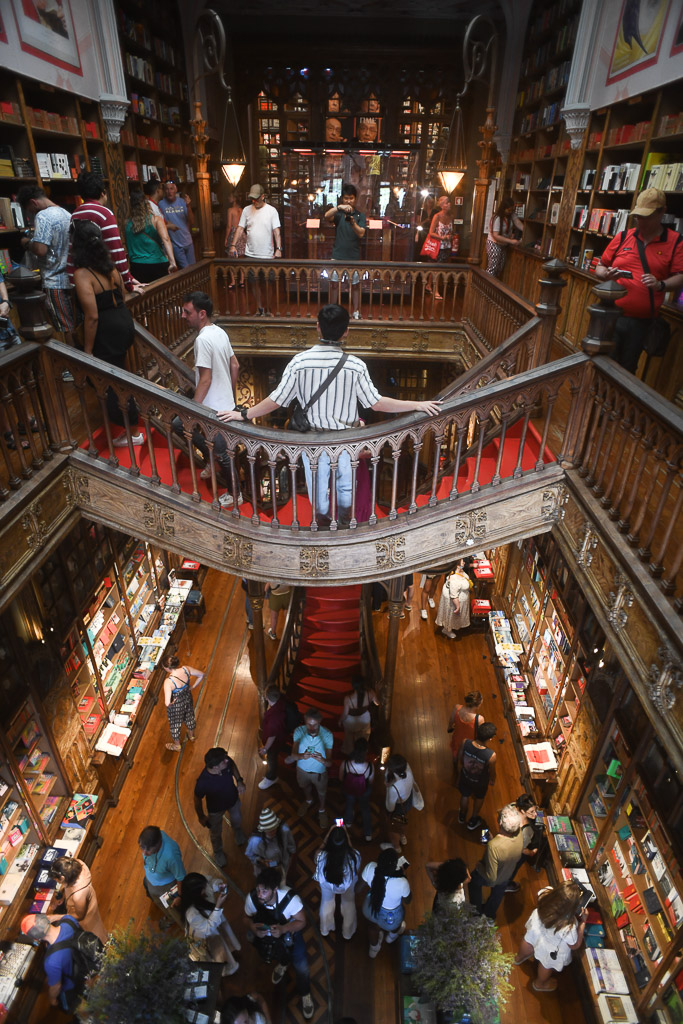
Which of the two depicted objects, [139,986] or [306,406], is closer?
[139,986]

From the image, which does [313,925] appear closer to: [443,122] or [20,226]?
[20,226]

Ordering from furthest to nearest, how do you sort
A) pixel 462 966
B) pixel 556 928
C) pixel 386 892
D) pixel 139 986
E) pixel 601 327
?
pixel 386 892 < pixel 556 928 < pixel 462 966 < pixel 601 327 < pixel 139 986


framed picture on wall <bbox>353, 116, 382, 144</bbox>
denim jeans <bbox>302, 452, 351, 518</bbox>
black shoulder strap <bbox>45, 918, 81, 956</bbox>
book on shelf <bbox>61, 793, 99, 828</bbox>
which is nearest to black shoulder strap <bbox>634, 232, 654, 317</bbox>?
denim jeans <bbox>302, 452, 351, 518</bbox>

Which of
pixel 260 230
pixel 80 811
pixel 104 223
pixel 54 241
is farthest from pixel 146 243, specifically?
pixel 80 811

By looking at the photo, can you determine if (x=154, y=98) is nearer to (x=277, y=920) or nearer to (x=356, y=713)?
(x=356, y=713)

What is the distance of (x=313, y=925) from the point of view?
15.7 feet

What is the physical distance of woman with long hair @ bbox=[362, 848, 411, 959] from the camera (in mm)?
4086

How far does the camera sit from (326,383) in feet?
12.2

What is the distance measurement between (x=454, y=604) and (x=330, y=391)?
446cm

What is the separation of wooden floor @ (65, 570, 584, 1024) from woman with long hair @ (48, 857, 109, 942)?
0.51 metres

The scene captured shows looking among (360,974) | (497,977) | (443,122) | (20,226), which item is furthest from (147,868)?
(443,122)

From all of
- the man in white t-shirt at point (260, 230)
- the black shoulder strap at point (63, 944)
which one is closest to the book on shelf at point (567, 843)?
the black shoulder strap at point (63, 944)

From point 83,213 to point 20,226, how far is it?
5.73 ft

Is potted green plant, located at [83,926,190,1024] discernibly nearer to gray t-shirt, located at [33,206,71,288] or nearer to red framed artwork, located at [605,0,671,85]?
gray t-shirt, located at [33,206,71,288]
